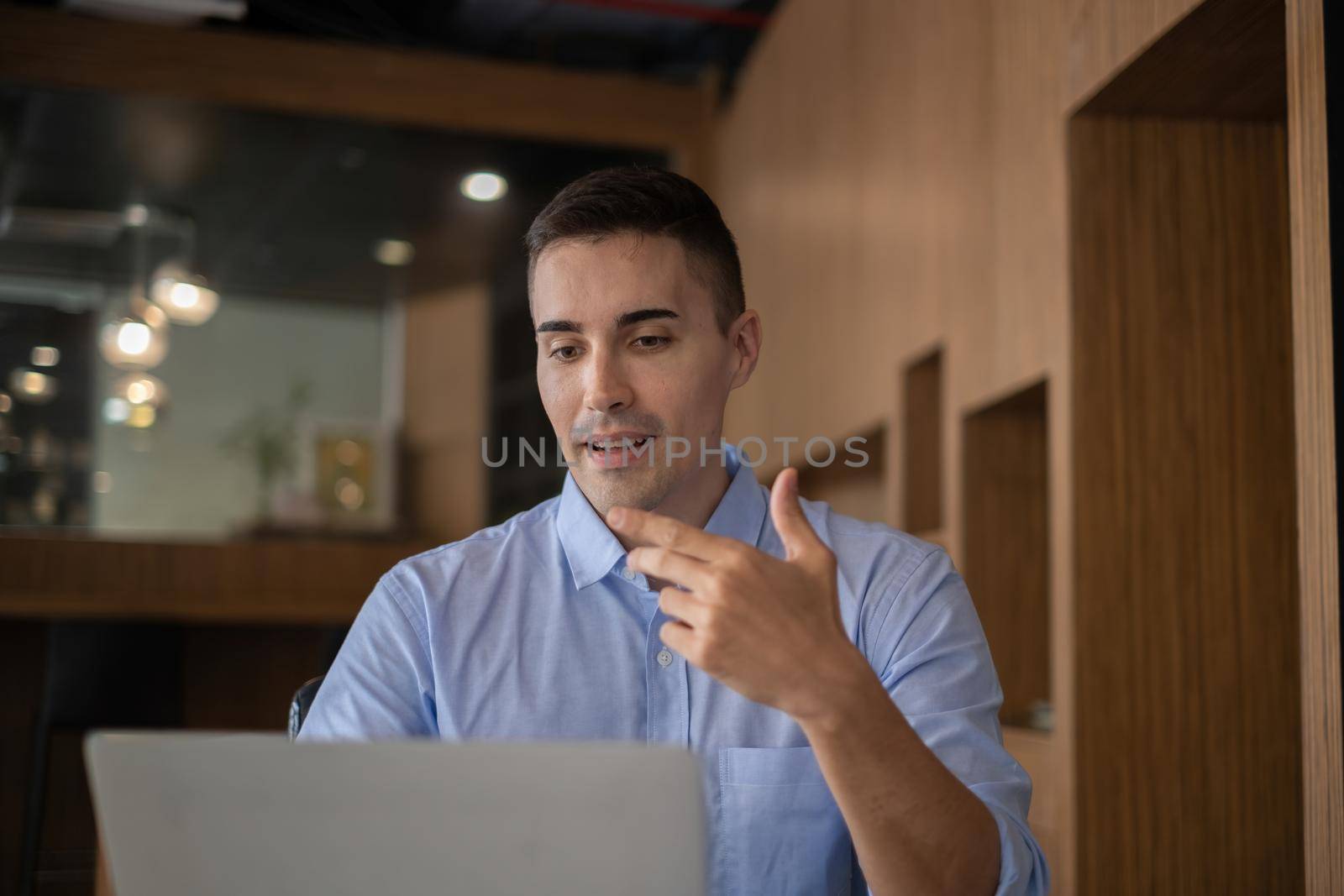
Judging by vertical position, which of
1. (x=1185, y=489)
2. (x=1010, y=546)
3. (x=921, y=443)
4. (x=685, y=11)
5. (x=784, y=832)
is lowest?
(x=784, y=832)

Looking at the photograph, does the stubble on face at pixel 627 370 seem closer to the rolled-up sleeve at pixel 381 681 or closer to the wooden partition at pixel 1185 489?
the rolled-up sleeve at pixel 381 681

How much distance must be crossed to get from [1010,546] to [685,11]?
2341 mm

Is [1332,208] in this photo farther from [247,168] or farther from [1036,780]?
[247,168]

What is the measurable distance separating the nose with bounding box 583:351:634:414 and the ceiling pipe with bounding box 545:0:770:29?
121 inches

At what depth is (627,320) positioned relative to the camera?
46.0 inches

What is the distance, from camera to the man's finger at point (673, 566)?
75cm

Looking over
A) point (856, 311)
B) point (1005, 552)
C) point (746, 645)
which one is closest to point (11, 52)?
point (856, 311)

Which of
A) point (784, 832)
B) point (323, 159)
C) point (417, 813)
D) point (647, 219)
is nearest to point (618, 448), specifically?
point (647, 219)

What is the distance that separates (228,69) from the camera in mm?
4102

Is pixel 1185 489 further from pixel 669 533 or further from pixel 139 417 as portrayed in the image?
pixel 139 417

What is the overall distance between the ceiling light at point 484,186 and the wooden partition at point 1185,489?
2984 mm

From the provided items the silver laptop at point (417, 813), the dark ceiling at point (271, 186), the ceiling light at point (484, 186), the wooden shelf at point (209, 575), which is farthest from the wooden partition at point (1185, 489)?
the ceiling light at point (484, 186)

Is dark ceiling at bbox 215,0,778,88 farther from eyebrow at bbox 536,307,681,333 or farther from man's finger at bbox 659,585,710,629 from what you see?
man's finger at bbox 659,585,710,629

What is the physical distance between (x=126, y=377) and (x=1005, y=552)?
3521mm
